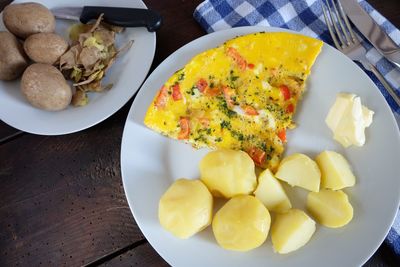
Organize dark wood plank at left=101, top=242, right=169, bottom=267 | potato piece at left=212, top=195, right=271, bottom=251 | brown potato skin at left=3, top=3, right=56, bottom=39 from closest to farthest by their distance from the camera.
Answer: potato piece at left=212, top=195, right=271, bottom=251, dark wood plank at left=101, top=242, right=169, bottom=267, brown potato skin at left=3, top=3, right=56, bottom=39

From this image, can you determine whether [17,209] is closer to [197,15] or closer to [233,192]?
[233,192]

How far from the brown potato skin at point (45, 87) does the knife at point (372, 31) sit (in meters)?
0.81

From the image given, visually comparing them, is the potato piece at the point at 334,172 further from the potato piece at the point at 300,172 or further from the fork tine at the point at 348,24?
the fork tine at the point at 348,24

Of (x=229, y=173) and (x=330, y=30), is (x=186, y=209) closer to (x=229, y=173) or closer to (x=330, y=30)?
(x=229, y=173)

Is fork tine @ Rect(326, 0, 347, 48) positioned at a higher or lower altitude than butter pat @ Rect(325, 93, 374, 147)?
higher

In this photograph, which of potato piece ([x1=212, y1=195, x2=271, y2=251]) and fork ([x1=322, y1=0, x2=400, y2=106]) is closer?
potato piece ([x1=212, y1=195, x2=271, y2=251])

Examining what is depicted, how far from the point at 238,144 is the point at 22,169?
0.59 m

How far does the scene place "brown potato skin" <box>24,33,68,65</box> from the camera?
45.6 inches

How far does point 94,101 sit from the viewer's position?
120 cm

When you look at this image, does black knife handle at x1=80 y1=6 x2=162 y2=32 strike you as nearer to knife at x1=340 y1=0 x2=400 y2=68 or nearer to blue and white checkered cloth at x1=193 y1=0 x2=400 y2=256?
blue and white checkered cloth at x1=193 y1=0 x2=400 y2=256

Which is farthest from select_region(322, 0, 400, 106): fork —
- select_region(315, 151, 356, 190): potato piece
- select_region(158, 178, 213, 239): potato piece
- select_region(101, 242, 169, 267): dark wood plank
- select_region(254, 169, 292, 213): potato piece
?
select_region(101, 242, 169, 267): dark wood plank

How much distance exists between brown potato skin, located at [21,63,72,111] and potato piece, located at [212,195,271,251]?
0.52 m

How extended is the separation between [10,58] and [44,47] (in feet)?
0.32

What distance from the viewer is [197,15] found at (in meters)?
1.28
